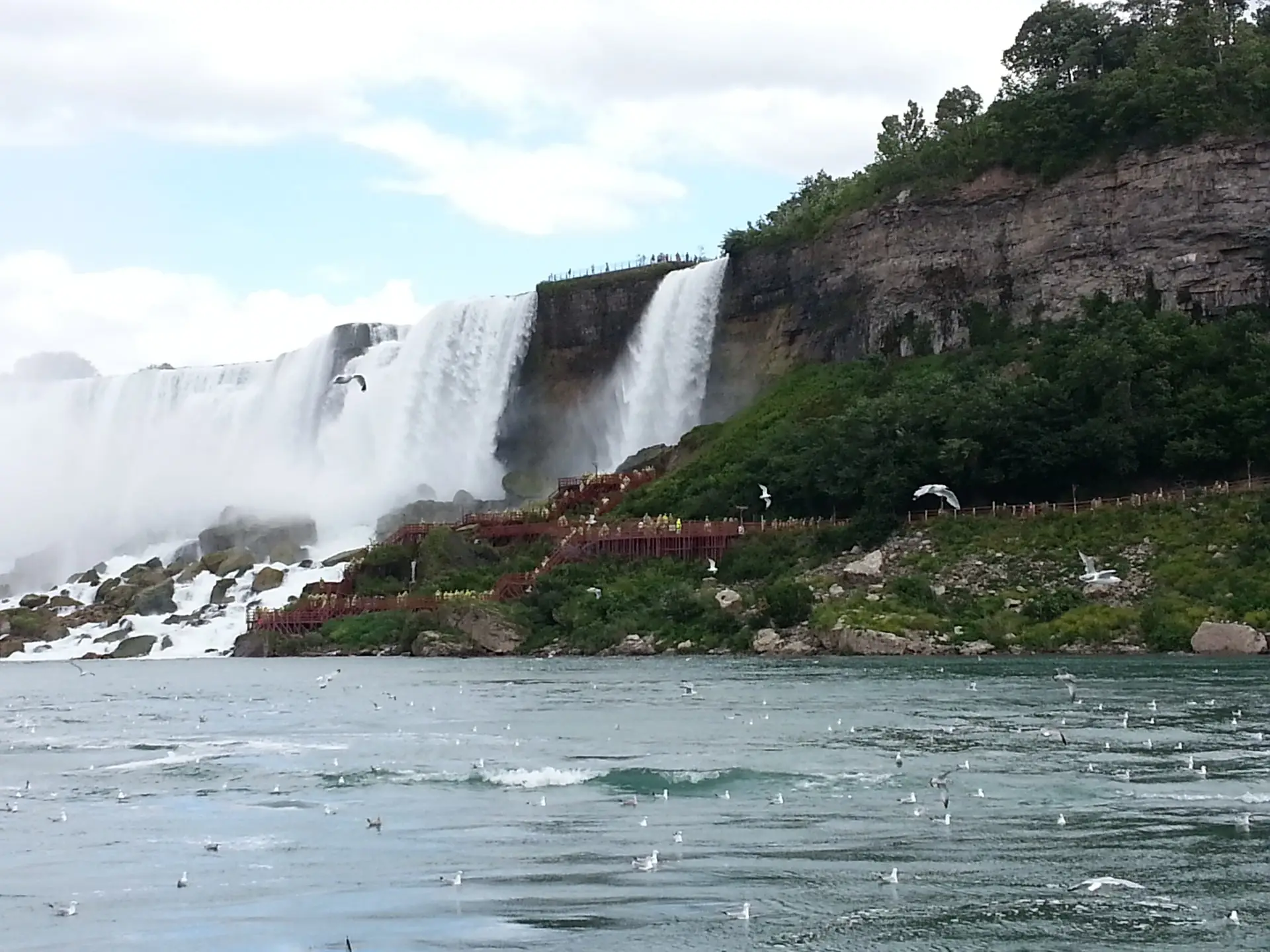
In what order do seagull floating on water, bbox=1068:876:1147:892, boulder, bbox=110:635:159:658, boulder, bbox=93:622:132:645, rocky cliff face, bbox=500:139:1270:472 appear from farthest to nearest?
boulder, bbox=93:622:132:645 → boulder, bbox=110:635:159:658 → rocky cliff face, bbox=500:139:1270:472 → seagull floating on water, bbox=1068:876:1147:892

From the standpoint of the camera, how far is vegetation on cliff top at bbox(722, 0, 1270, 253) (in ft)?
Answer: 288

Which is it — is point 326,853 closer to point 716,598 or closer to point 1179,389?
point 716,598

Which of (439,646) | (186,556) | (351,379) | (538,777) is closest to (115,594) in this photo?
(186,556)

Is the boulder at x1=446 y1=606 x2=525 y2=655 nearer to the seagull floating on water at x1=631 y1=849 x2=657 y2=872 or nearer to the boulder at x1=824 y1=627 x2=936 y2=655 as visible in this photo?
the boulder at x1=824 y1=627 x2=936 y2=655

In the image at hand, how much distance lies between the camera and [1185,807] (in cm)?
2595

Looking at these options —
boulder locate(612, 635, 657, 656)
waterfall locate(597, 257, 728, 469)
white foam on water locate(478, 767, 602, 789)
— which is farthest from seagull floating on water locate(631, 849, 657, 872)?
waterfall locate(597, 257, 728, 469)

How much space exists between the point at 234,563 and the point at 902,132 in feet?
172

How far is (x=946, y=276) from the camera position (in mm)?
96750

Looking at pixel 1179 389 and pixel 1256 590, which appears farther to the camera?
pixel 1179 389

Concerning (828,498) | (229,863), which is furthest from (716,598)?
(229,863)

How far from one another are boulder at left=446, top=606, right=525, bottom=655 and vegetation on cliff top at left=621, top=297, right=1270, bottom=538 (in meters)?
13.9

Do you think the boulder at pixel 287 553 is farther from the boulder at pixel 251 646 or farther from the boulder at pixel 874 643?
the boulder at pixel 874 643

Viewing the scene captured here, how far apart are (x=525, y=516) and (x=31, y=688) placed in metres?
31.7

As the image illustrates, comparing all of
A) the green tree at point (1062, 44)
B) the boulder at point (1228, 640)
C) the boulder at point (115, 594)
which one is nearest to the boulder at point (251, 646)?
the boulder at point (115, 594)
